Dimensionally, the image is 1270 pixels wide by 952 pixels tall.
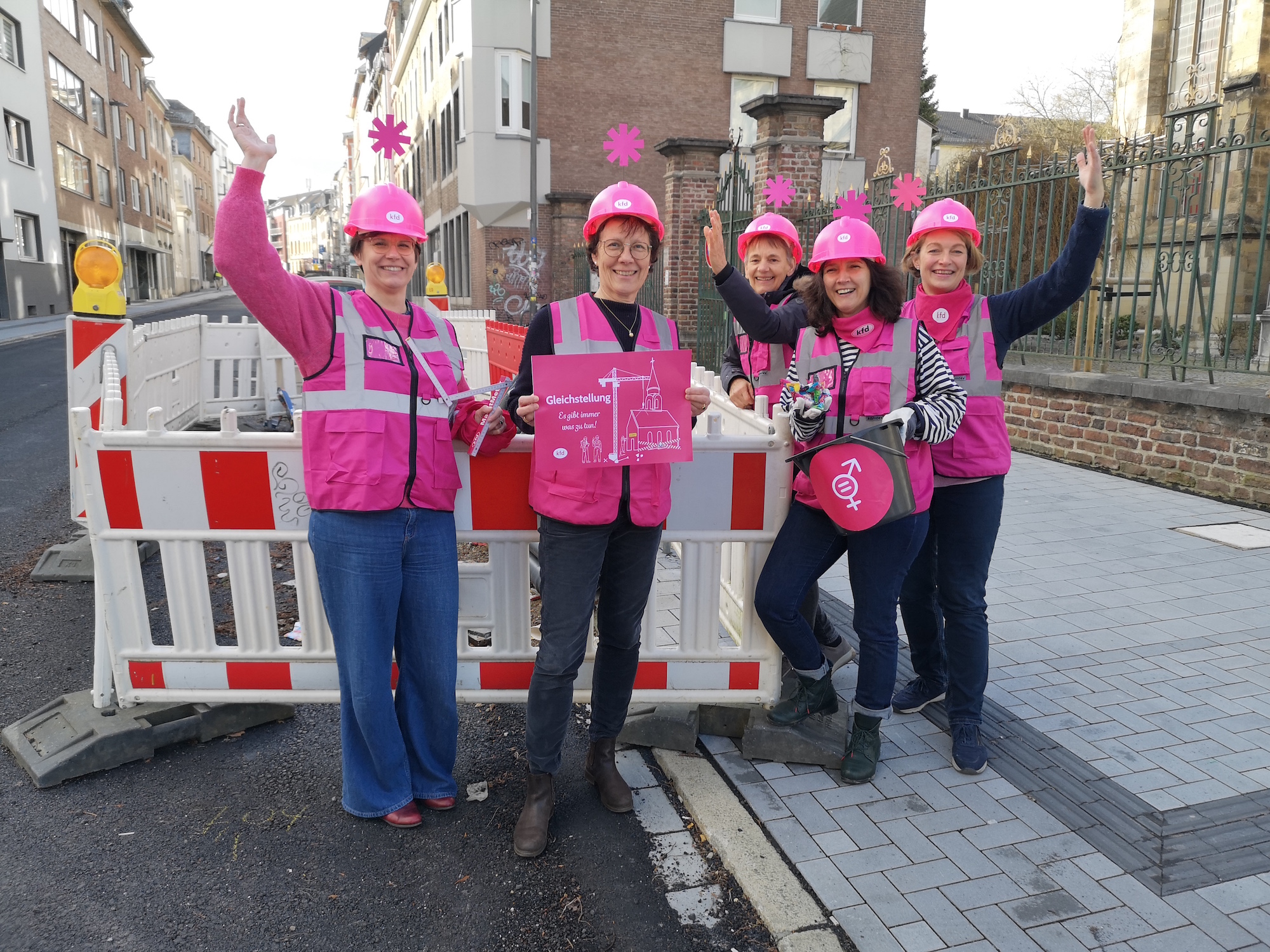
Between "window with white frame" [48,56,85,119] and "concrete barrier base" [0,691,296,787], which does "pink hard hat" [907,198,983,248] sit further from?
"window with white frame" [48,56,85,119]

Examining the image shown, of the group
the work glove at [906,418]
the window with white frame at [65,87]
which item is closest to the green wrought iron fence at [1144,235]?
the work glove at [906,418]

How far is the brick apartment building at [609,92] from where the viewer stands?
24406 millimetres

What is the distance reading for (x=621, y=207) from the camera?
116 inches

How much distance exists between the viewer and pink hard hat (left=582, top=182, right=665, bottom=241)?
2.96 meters

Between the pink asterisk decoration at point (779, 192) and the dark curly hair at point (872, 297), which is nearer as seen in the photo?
the dark curly hair at point (872, 297)

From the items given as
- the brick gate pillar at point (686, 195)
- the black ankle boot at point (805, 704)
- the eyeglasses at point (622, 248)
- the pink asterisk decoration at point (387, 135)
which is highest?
the brick gate pillar at point (686, 195)

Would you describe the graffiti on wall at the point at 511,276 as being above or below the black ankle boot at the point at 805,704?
above

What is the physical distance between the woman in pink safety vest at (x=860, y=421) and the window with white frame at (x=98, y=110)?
46.0 metres

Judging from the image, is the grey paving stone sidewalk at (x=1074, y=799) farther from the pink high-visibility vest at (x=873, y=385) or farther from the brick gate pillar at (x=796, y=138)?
the brick gate pillar at (x=796, y=138)

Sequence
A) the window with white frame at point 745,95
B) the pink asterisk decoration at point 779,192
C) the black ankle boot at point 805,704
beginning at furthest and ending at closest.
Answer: the window with white frame at point 745,95
the pink asterisk decoration at point 779,192
the black ankle boot at point 805,704

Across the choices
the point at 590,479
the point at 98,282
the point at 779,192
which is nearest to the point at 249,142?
the point at 590,479

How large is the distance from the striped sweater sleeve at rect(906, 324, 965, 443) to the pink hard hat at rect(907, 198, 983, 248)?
44 centimetres

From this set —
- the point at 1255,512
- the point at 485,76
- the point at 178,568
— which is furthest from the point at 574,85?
the point at 178,568

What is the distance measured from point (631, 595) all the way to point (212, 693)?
70.9 inches
